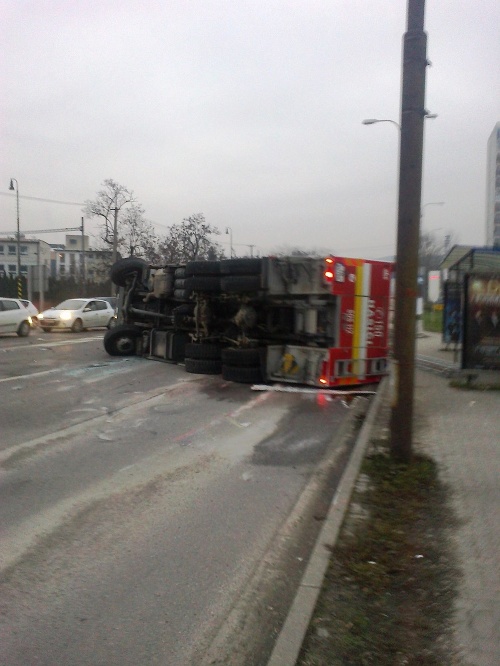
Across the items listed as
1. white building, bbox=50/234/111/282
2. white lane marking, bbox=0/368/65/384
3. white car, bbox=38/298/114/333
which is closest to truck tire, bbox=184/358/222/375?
white lane marking, bbox=0/368/65/384

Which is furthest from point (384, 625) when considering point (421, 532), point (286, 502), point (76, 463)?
point (76, 463)

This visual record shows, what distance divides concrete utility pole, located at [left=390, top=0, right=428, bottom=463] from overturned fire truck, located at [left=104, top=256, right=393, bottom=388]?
205 inches

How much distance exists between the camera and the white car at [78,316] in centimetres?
2927

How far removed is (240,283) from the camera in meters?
13.1

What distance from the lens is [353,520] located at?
5676 mm

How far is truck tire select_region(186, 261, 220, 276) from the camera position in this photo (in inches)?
545

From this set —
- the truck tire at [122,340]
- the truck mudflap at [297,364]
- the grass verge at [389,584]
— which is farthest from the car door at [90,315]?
the grass verge at [389,584]

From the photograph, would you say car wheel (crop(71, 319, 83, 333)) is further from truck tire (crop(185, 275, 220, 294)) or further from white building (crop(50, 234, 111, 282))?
white building (crop(50, 234, 111, 282))

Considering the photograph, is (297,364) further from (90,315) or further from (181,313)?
(90,315)

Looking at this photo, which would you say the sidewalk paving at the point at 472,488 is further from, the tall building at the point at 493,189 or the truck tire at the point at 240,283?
the tall building at the point at 493,189

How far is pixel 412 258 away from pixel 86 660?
5.01 m

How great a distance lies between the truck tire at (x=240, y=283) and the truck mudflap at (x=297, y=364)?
1.26 m

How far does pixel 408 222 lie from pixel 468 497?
2849 millimetres

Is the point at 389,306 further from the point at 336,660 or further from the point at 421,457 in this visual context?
the point at 336,660
